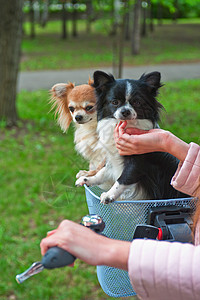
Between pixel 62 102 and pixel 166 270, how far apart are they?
2.96 feet

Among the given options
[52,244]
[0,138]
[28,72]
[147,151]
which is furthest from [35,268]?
[28,72]

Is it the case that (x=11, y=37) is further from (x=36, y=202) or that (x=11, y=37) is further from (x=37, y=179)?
(x=36, y=202)

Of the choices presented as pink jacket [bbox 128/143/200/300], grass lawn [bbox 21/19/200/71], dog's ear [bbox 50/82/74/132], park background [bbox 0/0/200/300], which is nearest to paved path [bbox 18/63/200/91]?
park background [bbox 0/0/200/300]

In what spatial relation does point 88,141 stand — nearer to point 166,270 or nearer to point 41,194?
point 166,270

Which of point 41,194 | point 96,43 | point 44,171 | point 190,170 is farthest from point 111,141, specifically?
point 96,43

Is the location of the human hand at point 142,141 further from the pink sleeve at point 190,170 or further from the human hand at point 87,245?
the human hand at point 87,245

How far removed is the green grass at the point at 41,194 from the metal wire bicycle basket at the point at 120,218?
213 mm

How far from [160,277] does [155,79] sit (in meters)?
0.79

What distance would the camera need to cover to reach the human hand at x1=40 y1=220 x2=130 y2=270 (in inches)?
47.2

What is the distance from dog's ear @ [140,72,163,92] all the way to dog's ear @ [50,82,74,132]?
356mm

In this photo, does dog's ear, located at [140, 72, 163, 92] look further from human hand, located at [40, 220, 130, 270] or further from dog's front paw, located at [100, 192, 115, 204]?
human hand, located at [40, 220, 130, 270]

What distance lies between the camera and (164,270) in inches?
46.9

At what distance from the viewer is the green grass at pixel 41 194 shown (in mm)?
1951

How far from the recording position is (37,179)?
5.18m
